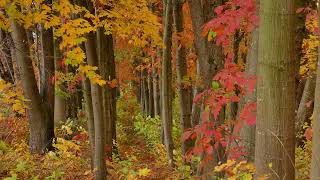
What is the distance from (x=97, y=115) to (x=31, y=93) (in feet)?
11.9

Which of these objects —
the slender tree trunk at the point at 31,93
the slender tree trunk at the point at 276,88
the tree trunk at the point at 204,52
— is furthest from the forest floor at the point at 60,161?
the slender tree trunk at the point at 276,88

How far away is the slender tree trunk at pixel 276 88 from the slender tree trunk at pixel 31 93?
7.58 metres

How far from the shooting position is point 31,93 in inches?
393

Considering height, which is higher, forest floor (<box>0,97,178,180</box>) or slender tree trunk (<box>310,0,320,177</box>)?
slender tree trunk (<box>310,0,320,177</box>)

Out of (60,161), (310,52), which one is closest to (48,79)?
(60,161)

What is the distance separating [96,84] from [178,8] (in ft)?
12.7

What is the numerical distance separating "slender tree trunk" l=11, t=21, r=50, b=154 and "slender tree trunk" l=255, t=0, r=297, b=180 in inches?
298

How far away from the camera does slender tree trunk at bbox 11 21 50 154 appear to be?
32.0ft

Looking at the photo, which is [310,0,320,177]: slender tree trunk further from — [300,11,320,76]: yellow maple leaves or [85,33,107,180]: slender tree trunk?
[300,11,320,76]: yellow maple leaves

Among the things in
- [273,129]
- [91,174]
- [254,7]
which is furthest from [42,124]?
[273,129]

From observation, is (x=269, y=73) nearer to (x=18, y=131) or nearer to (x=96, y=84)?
(x=96, y=84)

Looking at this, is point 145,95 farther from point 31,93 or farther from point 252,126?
point 252,126

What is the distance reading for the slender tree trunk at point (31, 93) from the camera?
9750 millimetres

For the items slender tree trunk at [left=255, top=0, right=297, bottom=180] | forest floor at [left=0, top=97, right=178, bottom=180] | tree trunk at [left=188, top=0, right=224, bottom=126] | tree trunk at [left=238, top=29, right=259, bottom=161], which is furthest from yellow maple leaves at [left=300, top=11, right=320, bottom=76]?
slender tree trunk at [left=255, top=0, right=297, bottom=180]
